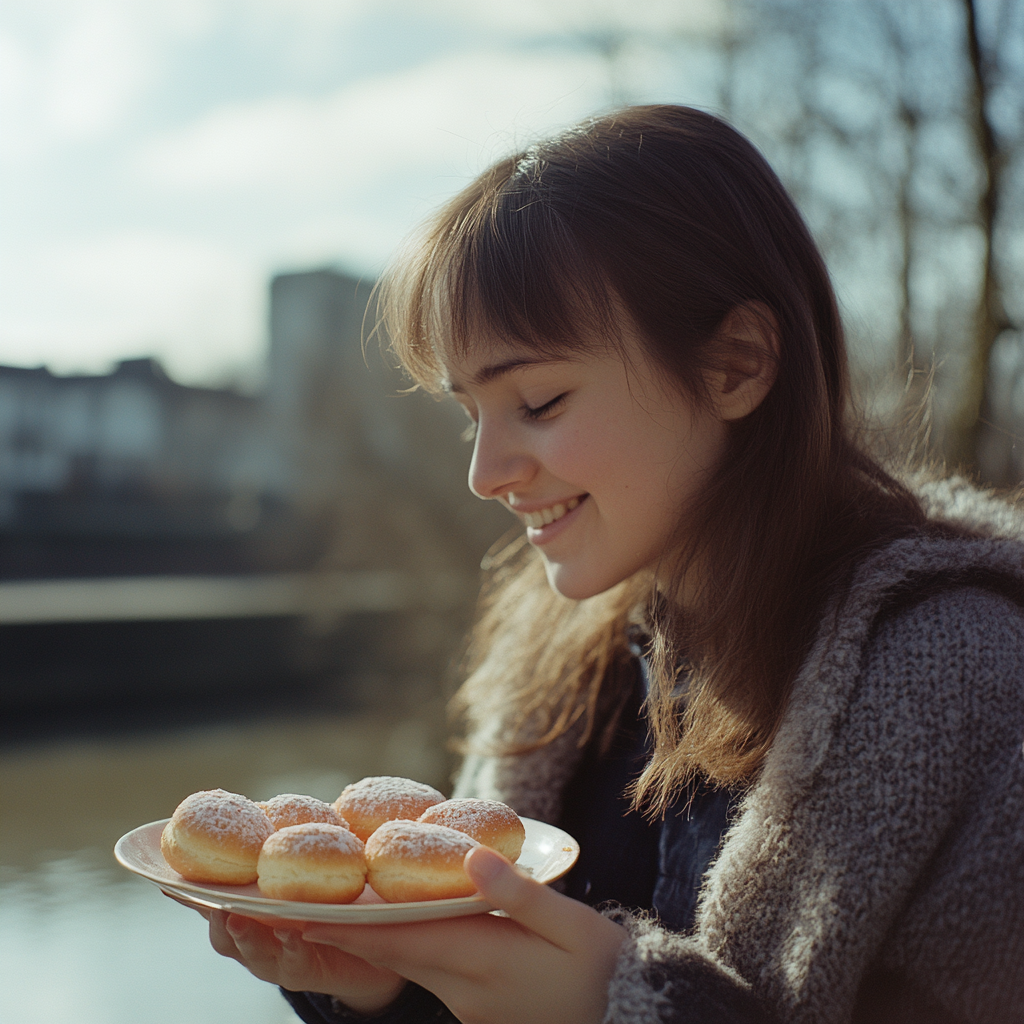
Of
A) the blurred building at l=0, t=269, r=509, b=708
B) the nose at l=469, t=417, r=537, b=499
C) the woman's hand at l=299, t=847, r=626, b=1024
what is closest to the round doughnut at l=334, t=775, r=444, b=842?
the woman's hand at l=299, t=847, r=626, b=1024

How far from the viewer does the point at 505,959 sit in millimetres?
1035

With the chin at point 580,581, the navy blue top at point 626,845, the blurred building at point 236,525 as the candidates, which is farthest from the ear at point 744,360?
the blurred building at point 236,525

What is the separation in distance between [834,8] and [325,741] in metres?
7.14

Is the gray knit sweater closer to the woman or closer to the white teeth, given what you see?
the woman

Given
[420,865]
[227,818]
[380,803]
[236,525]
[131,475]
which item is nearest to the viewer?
[420,865]

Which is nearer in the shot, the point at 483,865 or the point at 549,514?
the point at 483,865

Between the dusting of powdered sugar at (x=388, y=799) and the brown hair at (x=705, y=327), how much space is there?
369mm

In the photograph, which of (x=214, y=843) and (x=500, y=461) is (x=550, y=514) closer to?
(x=500, y=461)

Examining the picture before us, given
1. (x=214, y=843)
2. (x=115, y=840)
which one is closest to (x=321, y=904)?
(x=214, y=843)

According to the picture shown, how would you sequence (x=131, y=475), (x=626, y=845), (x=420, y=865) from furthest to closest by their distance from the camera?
(x=131, y=475), (x=626, y=845), (x=420, y=865)

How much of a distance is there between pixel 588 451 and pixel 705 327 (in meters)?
0.28

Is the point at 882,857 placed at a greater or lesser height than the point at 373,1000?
greater

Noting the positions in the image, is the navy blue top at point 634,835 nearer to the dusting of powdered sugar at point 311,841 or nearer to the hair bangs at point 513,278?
the dusting of powdered sugar at point 311,841

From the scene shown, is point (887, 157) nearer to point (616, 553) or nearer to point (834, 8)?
point (834, 8)
